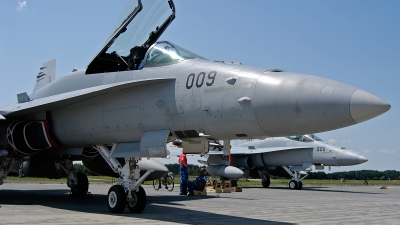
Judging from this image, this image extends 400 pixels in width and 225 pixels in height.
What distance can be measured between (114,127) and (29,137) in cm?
250

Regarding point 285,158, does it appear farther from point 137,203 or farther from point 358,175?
point 358,175

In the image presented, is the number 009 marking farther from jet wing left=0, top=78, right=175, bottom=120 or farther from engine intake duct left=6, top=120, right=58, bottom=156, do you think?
engine intake duct left=6, top=120, right=58, bottom=156

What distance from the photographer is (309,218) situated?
786cm

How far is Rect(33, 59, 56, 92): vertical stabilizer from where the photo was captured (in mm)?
14450

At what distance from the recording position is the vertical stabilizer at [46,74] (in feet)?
47.4

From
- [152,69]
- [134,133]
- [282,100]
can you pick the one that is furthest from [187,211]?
[282,100]

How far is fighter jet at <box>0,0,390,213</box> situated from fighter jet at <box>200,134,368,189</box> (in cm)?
1248

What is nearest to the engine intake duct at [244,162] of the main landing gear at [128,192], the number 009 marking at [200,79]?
the main landing gear at [128,192]

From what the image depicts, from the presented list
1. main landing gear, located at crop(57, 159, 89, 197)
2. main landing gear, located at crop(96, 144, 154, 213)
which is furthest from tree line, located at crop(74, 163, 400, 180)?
main landing gear, located at crop(96, 144, 154, 213)

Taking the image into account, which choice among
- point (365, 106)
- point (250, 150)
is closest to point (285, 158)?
point (250, 150)

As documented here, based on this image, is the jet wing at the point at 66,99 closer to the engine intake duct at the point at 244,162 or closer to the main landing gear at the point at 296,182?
the main landing gear at the point at 296,182

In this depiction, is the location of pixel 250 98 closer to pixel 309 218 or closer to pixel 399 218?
pixel 309 218

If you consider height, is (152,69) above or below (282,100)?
above

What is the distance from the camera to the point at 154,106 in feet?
25.8
